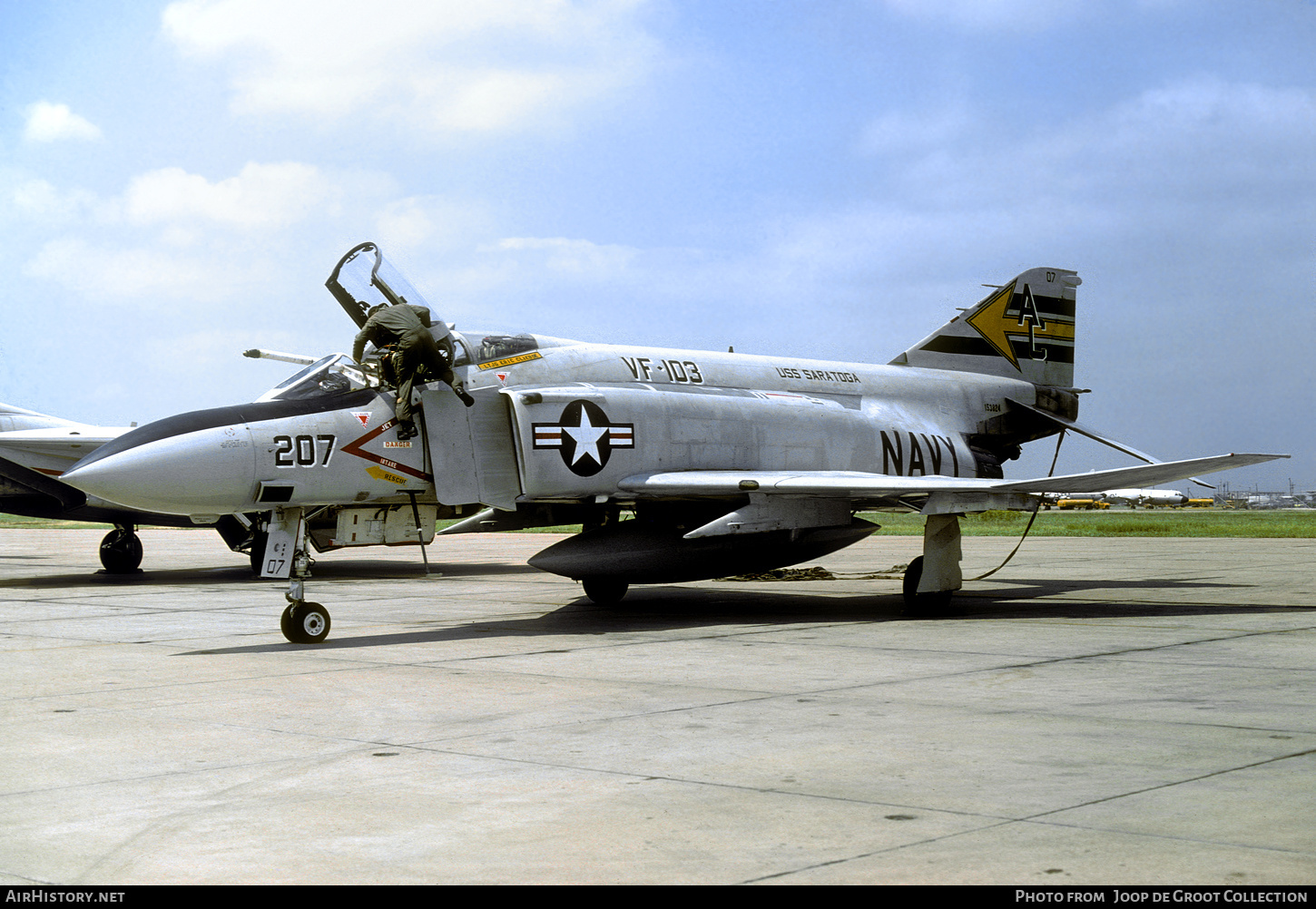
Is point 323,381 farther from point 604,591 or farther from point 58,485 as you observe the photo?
point 58,485

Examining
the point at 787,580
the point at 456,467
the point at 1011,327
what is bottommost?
the point at 787,580

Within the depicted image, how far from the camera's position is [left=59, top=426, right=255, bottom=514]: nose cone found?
366 inches

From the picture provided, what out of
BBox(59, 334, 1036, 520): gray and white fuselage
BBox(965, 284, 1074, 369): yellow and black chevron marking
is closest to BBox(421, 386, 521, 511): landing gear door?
BBox(59, 334, 1036, 520): gray and white fuselage

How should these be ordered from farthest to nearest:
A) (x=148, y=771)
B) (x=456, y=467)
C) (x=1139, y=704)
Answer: (x=456, y=467), (x=1139, y=704), (x=148, y=771)

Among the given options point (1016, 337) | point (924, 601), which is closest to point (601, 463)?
point (924, 601)

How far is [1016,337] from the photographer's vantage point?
17.4m

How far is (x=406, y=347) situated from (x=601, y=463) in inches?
97.9

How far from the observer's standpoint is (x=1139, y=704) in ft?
21.5

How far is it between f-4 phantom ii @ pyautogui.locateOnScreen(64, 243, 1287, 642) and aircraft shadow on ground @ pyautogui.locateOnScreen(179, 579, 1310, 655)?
0.45 metres
